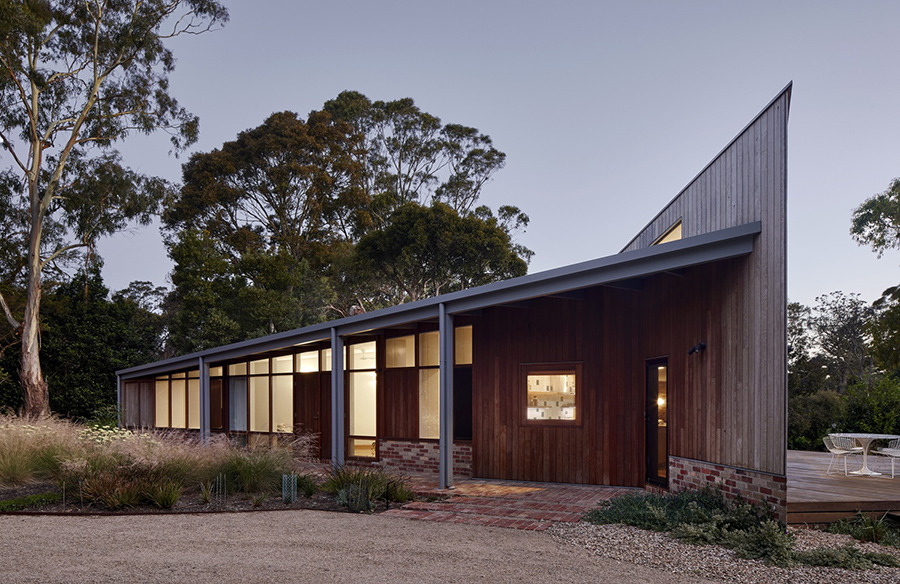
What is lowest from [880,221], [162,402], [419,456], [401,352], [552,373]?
[419,456]

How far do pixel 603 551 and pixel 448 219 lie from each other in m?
18.1

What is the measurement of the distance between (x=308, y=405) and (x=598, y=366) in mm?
6526

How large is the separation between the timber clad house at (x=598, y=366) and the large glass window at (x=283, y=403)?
0.05 m

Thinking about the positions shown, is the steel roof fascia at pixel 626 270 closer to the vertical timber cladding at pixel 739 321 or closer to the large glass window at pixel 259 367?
the vertical timber cladding at pixel 739 321

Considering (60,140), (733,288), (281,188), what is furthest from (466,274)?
(733,288)

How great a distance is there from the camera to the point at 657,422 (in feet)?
28.8

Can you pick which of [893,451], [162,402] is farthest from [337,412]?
[162,402]

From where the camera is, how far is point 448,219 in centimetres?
2312

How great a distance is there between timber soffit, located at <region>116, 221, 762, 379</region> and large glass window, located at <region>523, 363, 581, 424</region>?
5.01ft

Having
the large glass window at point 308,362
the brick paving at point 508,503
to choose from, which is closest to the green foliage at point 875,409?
the brick paving at point 508,503

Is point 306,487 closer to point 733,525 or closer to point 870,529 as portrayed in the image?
point 733,525

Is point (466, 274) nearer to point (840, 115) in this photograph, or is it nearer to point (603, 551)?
point (840, 115)

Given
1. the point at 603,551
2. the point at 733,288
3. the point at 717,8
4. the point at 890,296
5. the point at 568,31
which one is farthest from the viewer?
the point at 890,296

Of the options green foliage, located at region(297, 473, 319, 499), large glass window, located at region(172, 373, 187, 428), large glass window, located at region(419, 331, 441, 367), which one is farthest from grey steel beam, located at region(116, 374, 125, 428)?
green foliage, located at region(297, 473, 319, 499)
